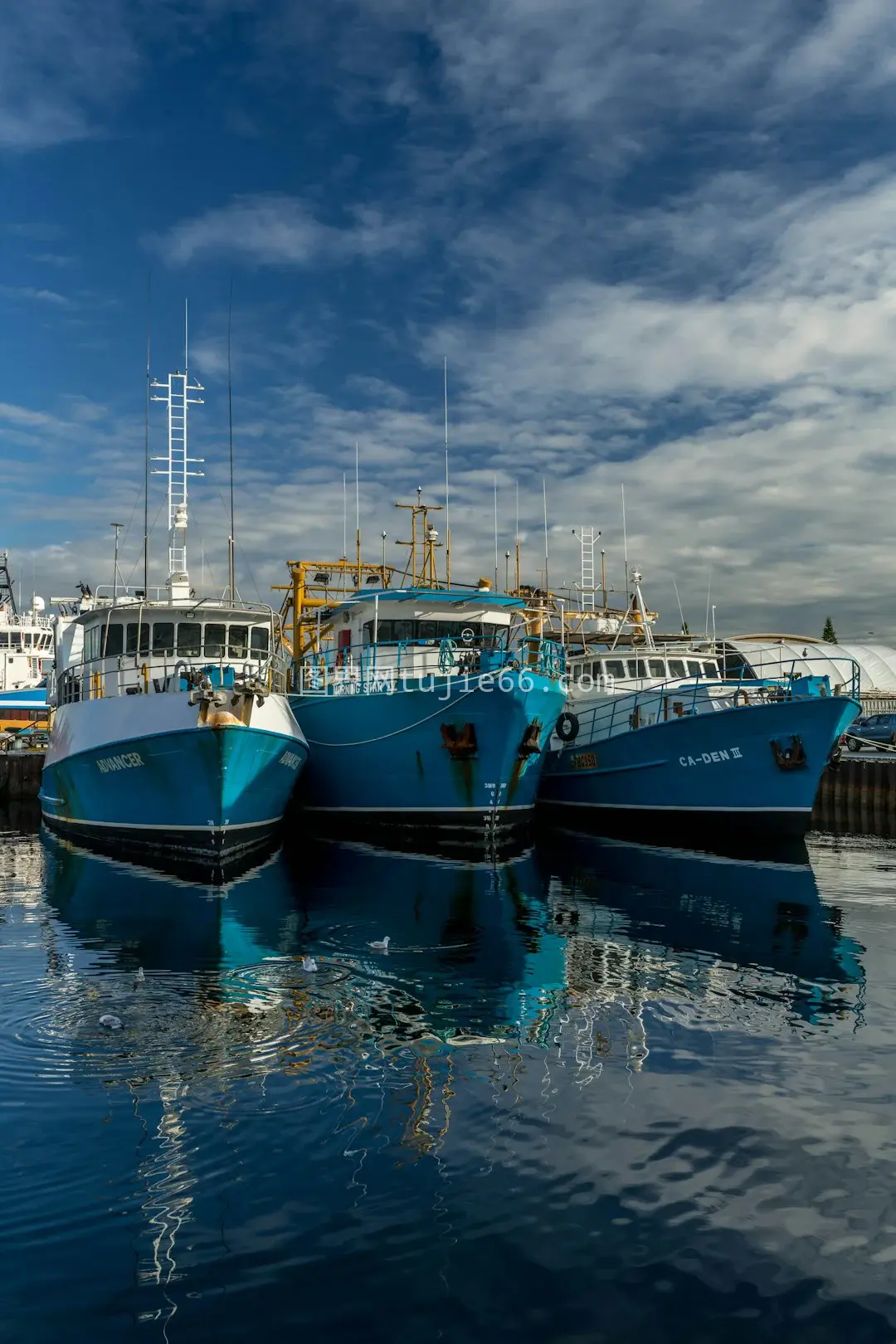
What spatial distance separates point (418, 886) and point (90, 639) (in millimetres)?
10540

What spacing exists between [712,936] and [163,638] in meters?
13.6

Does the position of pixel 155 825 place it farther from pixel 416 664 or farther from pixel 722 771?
pixel 722 771

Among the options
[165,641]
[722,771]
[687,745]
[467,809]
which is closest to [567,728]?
[687,745]

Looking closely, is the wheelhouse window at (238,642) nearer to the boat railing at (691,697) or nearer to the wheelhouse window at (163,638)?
the wheelhouse window at (163,638)

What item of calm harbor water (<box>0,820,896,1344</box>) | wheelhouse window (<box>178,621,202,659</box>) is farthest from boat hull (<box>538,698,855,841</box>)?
wheelhouse window (<box>178,621,202,659</box>)

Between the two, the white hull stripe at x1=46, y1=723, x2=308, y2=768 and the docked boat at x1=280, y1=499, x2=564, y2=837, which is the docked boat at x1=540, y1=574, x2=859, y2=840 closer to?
the docked boat at x1=280, y1=499, x2=564, y2=837

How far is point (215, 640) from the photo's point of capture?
69.1 ft

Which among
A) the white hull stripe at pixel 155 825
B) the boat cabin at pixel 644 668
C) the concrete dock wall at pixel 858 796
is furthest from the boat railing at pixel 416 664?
the concrete dock wall at pixel 858 796

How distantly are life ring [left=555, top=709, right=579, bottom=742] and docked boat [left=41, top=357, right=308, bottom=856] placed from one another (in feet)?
27.3

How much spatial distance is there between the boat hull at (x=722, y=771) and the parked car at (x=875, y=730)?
17.0m

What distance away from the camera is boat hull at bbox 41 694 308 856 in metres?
17.1

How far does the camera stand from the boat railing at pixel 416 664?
67.4 ft

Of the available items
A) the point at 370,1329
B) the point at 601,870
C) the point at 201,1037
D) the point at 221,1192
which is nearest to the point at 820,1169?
the point at 370,1329

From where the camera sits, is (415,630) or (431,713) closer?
(431,713)
